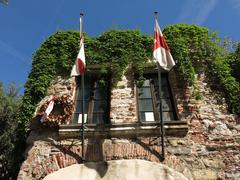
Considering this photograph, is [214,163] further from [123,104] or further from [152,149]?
[123,104]

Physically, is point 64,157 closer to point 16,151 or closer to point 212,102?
point 16,151

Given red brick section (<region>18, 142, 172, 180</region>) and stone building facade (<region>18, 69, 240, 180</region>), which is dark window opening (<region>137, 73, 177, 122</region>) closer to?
stone building facade (<region>18, 69, 240, 180</region>)

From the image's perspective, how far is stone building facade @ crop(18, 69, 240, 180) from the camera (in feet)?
26.7

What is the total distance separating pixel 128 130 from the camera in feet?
28.1

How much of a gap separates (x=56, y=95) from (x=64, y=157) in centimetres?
207

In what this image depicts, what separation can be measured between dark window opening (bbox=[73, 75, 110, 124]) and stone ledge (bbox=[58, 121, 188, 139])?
63 centimetres

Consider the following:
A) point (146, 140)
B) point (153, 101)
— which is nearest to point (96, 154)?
point (146, 140)

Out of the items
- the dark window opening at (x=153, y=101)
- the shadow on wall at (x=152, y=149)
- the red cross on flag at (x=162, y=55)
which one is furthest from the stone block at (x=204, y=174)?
the red cross on flag at (x=162, y=55)

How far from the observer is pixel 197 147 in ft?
27.5

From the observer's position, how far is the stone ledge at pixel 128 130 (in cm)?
855

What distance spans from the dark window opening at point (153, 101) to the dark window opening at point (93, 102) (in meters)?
0.91

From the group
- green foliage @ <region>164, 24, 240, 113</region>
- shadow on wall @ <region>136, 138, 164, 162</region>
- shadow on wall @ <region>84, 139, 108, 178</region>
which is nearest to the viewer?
shadow on wall @ <region>84, 139, 108, 178</region>

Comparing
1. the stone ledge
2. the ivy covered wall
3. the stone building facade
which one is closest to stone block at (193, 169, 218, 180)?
the stone building facade

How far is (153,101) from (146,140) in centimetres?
146
